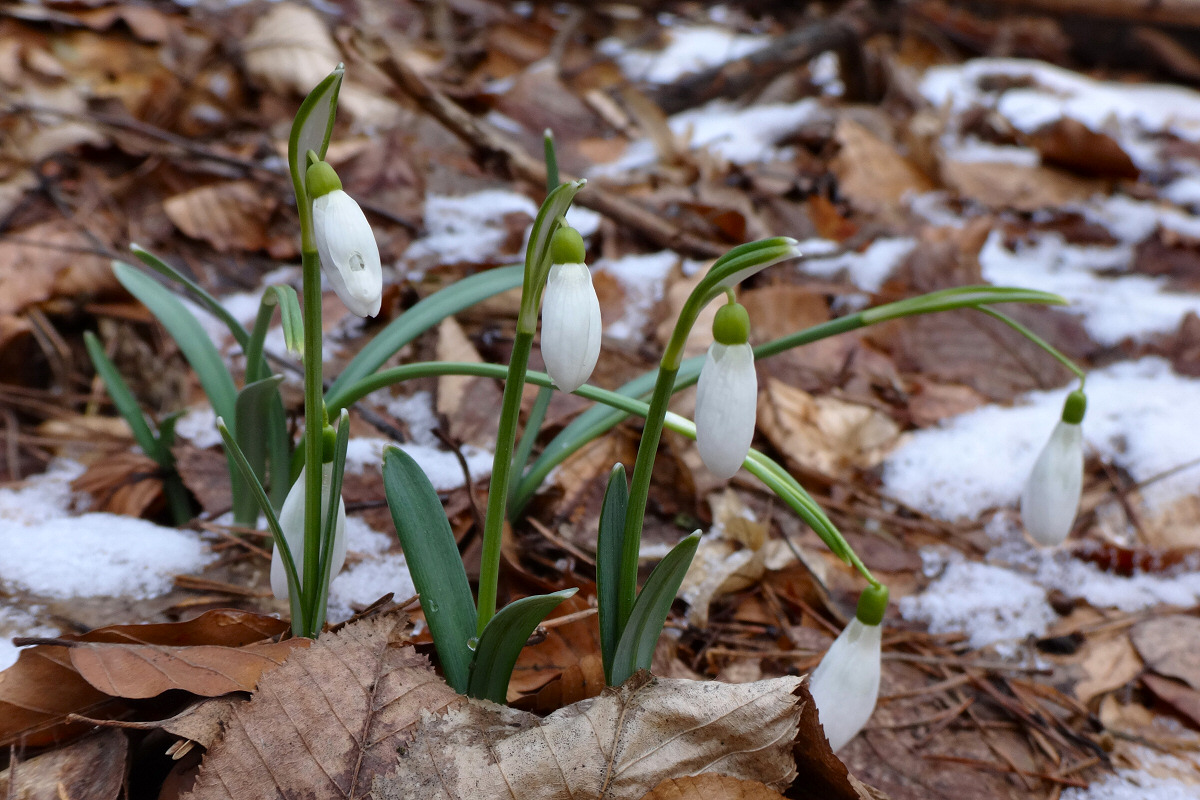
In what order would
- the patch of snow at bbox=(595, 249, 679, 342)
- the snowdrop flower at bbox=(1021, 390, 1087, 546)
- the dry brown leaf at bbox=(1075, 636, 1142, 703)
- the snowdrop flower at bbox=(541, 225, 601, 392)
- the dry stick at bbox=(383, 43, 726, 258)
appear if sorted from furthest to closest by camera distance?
the dry stick at bbox=(383, 43, 726, 258) < the patch of snow at bbox=(595, 249, 679, 342) < the dry brown leaf at bbox=(1075, 636, 1142, 703) < the snowdrop flower at bbox=(1021, 390, 1087, 546) < the snowdrop flower at bbox=(541, 225, 601, 392)

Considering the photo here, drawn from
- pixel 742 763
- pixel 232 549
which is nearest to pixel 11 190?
pixel 232 549

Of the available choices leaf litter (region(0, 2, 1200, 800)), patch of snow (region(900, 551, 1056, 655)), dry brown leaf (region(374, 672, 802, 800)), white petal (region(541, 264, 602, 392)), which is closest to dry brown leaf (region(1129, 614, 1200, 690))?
leaf litter (region(0, 2, 1200, 800))

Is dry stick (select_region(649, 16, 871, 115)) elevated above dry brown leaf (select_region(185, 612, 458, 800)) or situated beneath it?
situated beneath

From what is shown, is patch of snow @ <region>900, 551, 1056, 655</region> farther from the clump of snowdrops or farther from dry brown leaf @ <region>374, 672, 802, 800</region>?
dry brown leaf @ <region>374, 672, 802, 800</region>

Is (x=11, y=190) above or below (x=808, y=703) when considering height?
above

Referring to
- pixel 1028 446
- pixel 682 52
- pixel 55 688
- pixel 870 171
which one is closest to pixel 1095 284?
pixel 870 171

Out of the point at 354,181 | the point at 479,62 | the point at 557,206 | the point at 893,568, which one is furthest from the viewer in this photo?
the point at 479,62

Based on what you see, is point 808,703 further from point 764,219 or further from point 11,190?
point 11,190

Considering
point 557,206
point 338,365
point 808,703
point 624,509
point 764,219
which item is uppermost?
point 557,206
